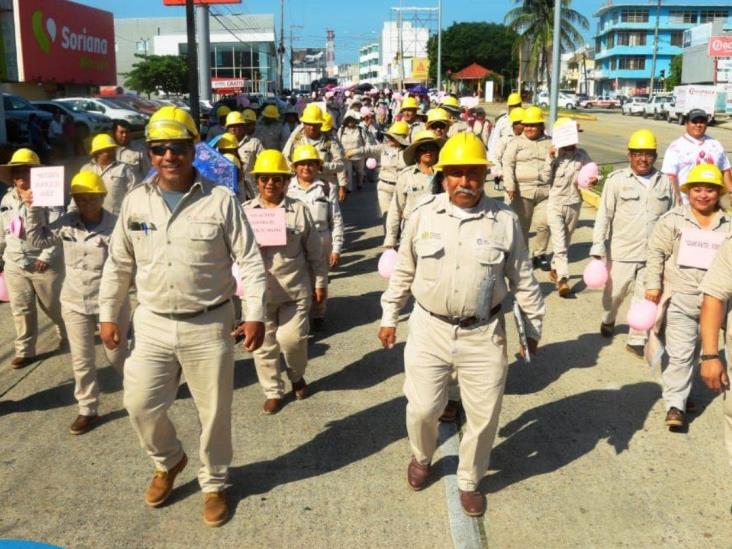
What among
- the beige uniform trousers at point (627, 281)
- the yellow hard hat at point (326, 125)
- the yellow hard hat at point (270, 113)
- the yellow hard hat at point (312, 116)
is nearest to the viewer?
the beige uniform trousers at point (627, 281)

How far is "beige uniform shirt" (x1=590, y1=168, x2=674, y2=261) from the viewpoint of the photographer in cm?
638

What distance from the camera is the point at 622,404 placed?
5504 millimetres

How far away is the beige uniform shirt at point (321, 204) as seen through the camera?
22.8 ft

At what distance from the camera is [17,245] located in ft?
19.8

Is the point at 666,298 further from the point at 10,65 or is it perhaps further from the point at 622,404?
the point at 10,65

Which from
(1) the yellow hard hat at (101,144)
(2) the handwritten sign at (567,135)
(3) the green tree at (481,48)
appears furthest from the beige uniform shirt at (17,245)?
(3) the green tree at (481,48)

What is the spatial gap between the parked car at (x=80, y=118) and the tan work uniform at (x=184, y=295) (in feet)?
73.9

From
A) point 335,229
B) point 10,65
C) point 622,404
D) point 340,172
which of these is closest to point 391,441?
point 622,404

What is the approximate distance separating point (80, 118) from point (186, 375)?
24303 mm

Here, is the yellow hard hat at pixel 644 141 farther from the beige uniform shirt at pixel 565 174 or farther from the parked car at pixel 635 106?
the parked car at pixel 635 106

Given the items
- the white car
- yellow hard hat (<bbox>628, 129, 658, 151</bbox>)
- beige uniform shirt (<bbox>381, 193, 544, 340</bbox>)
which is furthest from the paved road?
the white car

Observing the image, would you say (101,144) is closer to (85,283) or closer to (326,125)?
(85,283)

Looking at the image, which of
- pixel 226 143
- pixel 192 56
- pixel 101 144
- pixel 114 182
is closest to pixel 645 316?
pixel 226 143

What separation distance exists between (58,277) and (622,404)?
4.47 metres
